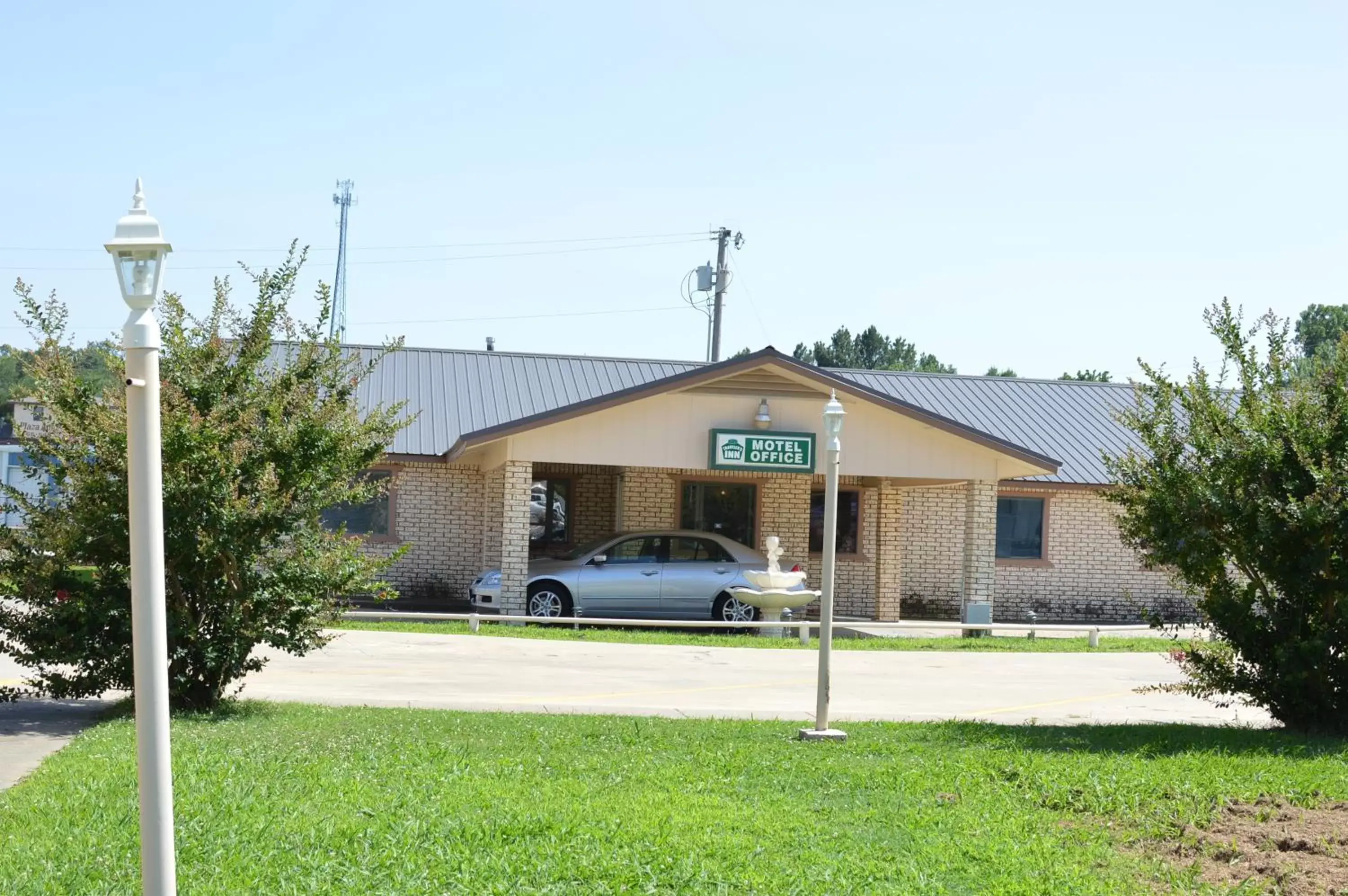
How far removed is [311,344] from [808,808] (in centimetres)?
621

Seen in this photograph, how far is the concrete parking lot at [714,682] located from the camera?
13.3 metres

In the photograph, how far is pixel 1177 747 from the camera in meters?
10.5

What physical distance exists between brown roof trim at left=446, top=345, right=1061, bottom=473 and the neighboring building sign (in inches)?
37.0

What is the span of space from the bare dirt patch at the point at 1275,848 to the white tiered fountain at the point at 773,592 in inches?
552

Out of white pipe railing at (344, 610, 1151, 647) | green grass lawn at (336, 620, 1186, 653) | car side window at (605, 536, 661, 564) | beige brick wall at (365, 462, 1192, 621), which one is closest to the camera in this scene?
green grass lawn at (336, 620, 1186, 653)

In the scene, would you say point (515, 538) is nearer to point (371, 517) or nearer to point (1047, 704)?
point (371, 517)

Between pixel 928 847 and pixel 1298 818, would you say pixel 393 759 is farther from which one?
pixel 1298 818

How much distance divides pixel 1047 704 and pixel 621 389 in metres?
13.5

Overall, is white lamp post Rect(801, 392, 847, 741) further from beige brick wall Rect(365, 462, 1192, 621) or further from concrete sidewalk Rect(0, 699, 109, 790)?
beige brick wall Rect(365, 462, 1192, 621)

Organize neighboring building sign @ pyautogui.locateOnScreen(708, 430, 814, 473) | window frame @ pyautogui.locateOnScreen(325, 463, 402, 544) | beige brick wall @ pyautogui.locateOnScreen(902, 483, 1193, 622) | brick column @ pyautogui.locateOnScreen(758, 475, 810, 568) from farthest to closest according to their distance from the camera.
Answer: beige brick wall @ pyautogui.locateOnScreen(902, 483, 1193, 622), brick column @ pyautogui.locateOnScreen(758, 475, 810, 568), window frame @ pyautogui.locateOnScreen(325, 463, 402, 544), neighboring building sign @ pyautogui.locateOnScreen(708, 430, 814, 473)

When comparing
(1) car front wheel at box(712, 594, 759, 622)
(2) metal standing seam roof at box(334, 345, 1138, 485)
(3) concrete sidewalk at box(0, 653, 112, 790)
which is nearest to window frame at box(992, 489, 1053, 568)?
(2) metal standing seam roof at box(334, 345, 1138, 485)

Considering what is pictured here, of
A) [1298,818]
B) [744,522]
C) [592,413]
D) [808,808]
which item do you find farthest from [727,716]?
[744,522]

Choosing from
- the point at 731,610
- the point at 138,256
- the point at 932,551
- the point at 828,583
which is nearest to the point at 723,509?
the point at 731,610

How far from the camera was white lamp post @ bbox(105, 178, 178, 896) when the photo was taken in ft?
14.0
